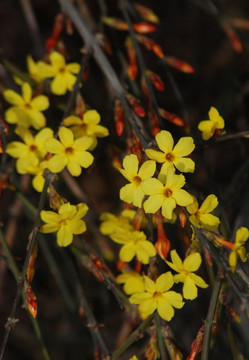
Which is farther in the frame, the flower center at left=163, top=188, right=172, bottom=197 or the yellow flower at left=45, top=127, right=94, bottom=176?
the yellow flower at left=45, top=127, right=94, bottom=176

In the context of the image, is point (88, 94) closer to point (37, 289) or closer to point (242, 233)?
point (37, 289)

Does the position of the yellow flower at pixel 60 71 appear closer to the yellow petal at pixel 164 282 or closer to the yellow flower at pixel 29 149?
the yellow flower at pixel 29 149

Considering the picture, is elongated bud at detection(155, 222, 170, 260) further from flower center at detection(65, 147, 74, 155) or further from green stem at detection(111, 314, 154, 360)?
flower center at detection(65, 147, 74, 155)

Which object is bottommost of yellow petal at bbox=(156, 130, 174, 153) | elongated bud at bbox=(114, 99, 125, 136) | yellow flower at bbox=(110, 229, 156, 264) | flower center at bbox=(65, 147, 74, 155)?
yellow flower at bbox=(110, 229, 156, 264)

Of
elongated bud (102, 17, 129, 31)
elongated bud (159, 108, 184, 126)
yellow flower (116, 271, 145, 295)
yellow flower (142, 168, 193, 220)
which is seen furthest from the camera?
elongated bud (102, 17, 129, 31)

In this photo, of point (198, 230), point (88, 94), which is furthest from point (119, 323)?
point (198, 230)

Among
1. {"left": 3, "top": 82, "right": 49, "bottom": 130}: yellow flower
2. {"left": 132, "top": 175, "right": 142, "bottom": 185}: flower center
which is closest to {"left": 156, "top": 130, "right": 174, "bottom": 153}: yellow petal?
{"left": 132, "top": 175, "right": 142, "bottom": 185}: flower center
